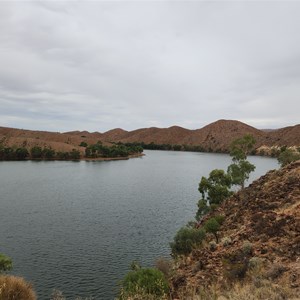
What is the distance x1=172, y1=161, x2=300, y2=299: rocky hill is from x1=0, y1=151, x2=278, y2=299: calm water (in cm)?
857

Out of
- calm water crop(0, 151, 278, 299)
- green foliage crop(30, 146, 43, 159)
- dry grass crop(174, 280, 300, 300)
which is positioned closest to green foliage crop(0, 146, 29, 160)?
green foliage crop(30, 146, 43, 159)

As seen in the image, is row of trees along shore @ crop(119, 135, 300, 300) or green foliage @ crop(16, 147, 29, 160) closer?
row of trees along shore @ crop(119, 135, 300, 300)

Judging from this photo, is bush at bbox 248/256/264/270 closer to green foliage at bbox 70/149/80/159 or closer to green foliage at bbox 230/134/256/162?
green foliage at bbox 230/134/256/162

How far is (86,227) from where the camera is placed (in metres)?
41.6

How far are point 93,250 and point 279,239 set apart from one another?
20.4m

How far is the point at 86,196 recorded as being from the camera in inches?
2434

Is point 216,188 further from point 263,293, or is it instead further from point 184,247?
point 263,293

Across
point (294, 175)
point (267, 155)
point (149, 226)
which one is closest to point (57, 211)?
point (149, 226)

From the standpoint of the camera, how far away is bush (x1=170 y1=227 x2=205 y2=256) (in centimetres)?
2745

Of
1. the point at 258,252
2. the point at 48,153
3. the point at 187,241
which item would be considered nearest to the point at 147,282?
the point at 258,252

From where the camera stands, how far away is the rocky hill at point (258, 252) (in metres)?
15.0

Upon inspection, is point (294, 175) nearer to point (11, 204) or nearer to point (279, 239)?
point (279, 239)

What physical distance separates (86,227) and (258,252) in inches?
1077

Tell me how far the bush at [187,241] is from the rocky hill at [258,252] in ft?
3.79
